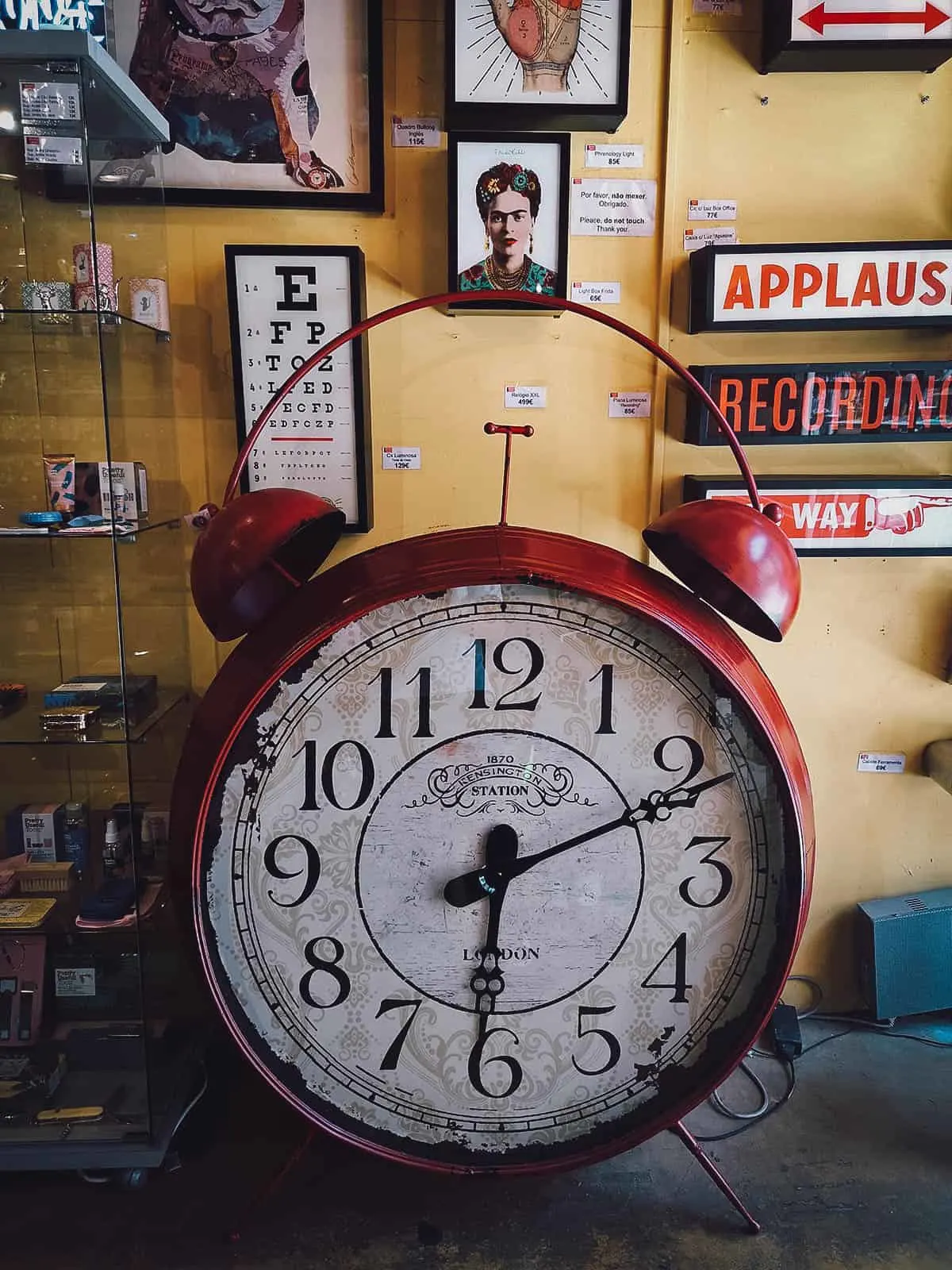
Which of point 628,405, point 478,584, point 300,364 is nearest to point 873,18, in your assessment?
point 628,405

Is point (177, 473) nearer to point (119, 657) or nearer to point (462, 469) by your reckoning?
point (119, 657)

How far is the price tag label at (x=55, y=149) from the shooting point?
1.43 meters

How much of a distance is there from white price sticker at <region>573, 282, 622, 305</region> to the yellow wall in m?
0.01

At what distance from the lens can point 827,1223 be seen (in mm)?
1483

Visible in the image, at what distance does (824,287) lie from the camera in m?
1.73

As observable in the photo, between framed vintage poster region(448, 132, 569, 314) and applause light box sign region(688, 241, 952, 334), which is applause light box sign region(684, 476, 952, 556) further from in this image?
framed vintage poster region(448, 132, 569, 314)

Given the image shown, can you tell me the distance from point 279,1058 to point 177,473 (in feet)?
3.59

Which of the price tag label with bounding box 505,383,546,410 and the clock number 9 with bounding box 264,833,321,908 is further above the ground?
the price tag label with bounding box 505,383,546,410

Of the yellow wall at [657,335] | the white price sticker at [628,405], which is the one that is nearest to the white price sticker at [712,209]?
the yellow wall at [657,335]

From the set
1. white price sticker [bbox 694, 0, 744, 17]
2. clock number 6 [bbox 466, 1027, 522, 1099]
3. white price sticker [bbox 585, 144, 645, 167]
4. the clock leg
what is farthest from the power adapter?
white price sticker [bbox 694, 0, 744, 17]

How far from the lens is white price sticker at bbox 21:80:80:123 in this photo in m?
1.37

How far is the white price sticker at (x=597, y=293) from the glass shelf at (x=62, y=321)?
0.83 meters

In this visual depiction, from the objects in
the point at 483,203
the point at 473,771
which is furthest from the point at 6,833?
the point at 483,203

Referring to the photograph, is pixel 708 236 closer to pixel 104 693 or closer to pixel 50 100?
pixel 50 100
